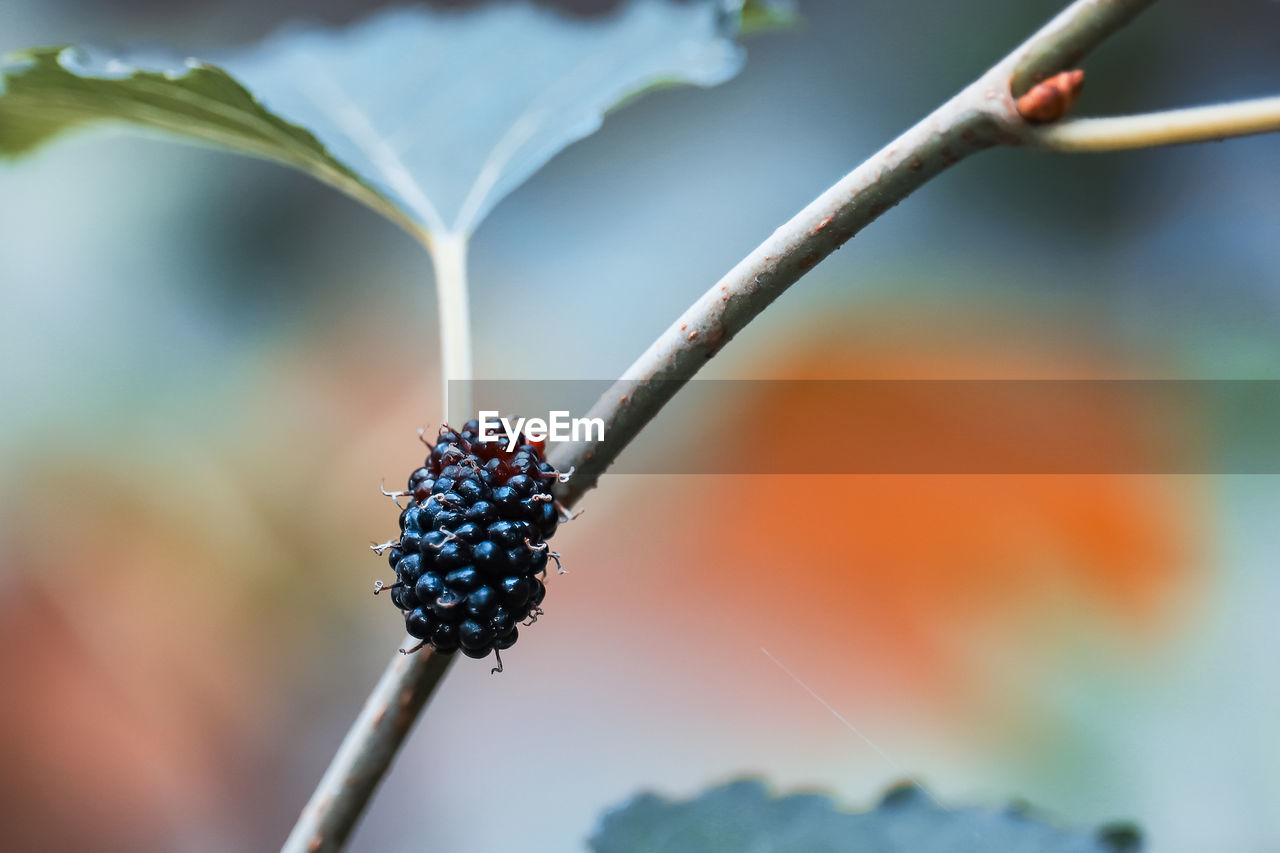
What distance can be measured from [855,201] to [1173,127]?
108mm

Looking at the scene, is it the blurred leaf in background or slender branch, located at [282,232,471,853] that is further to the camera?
the blurred leaf in background

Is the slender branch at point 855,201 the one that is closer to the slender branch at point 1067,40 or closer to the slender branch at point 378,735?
the slender branch at point 1067,40

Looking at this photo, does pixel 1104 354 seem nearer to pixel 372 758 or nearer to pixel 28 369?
pixel 372 758

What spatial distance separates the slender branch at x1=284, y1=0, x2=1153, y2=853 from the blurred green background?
72cm

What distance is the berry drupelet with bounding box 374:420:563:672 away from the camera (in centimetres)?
39

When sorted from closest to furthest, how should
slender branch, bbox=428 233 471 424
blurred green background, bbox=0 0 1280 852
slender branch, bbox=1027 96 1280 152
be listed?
slender branch, bbox=1027 96 1280 152, slender branch, bbox=428 233 471 424, blurred green background, bbox=0 0 1280 852

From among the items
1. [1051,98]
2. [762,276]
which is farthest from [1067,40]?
[762,276]

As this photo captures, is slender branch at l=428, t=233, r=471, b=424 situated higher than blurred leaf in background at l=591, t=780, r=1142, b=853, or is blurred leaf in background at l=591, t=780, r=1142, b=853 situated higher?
slender branch at l=428, t=233, r=471, b=424

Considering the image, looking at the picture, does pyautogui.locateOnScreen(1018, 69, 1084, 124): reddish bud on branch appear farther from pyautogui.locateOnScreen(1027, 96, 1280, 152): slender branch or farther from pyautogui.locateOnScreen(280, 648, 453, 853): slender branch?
pyautogui.locateOnScreen(280, 648, 453, 853): slender branch

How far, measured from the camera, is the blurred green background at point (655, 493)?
117 cm

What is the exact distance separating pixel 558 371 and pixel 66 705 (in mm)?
864

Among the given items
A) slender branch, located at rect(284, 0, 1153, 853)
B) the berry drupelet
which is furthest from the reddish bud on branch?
the berry drupelet

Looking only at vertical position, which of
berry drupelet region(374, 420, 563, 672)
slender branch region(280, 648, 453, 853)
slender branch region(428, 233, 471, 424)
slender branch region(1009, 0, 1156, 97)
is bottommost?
slender branch region(280, 648, 453, 853)

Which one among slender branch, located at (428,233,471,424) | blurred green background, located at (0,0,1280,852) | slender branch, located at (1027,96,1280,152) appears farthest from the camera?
blurred green background, located at (0,0,1280,852)
